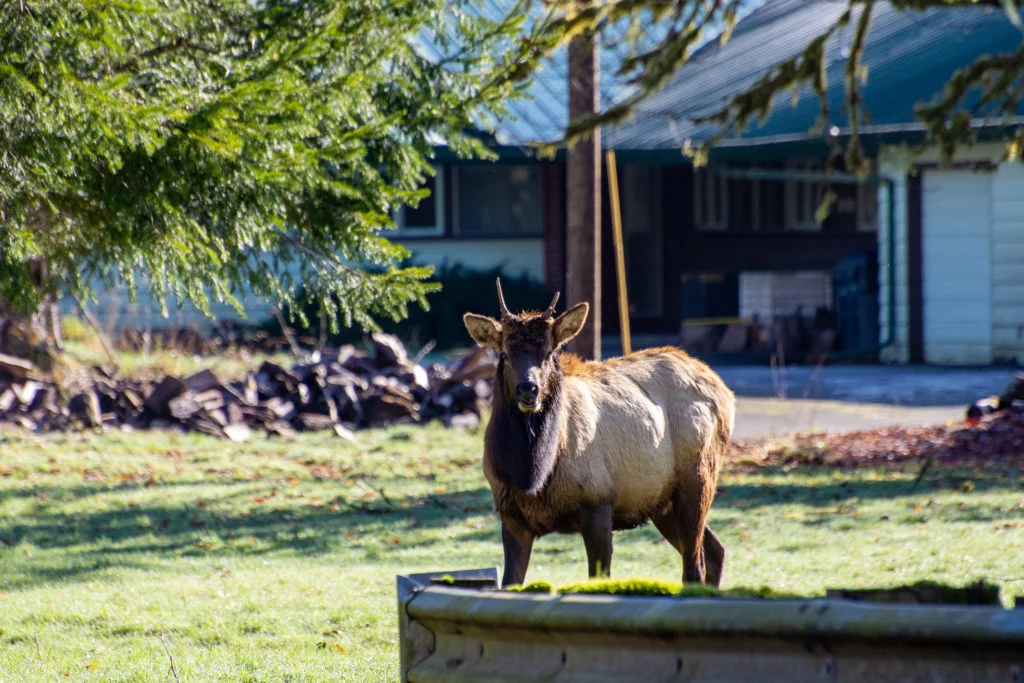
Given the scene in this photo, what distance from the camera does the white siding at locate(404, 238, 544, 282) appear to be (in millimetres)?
27375

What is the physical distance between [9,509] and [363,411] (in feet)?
19.9

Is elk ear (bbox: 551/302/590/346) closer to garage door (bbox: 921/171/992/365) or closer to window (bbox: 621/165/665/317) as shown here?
garage door (bbox: 921/171/992/365)

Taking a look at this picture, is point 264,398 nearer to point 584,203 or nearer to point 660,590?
point 584,203

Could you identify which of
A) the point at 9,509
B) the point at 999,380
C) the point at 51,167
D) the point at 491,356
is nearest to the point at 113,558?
the point at 9,509

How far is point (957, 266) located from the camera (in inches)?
872

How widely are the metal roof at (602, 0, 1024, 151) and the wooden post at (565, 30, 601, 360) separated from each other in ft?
25.8

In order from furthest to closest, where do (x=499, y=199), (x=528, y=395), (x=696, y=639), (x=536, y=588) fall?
(x=499, y=199), (x=528, y=395), (x=536, y=588), (x=696, y=639)

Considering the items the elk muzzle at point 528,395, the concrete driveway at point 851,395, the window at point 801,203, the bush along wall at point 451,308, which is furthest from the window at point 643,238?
the elk muzzle at point 528,395

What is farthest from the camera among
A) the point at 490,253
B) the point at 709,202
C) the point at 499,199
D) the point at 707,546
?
the point at 709,202

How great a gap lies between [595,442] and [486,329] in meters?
0.87

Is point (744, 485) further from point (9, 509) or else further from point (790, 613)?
point (790, 613)

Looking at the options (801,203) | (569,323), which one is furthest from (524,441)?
(801,203)

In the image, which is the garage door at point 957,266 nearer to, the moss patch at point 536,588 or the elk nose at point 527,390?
the elk nose at point 527,390

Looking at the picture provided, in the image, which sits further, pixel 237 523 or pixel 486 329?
pixel 237 523
